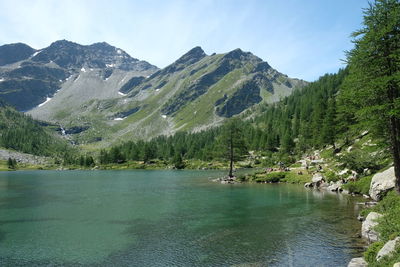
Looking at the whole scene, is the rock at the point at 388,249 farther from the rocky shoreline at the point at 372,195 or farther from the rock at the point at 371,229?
the rock at the point at 371,229

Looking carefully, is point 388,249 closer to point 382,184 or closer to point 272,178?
point 382,184

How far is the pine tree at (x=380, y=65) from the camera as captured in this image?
28094 mm

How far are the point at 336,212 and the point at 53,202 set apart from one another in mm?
46243

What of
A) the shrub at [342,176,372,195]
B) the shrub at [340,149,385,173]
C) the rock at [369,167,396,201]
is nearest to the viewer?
the rock at [369,167,396,201]

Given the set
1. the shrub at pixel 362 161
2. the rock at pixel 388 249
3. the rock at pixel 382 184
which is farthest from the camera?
the shrub at pixel 362 161

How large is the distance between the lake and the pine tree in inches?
428

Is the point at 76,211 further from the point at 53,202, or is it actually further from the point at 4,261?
the point at 4,261

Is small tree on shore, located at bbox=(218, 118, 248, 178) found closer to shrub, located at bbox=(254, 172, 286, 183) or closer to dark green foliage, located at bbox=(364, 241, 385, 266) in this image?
shrub, located at bbox=(254, 172, 286, 183)

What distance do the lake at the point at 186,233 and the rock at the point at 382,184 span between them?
126 inches

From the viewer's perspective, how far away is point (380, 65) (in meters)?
29.3

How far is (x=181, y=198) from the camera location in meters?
52.9

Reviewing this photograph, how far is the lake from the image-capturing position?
2192 centimetres

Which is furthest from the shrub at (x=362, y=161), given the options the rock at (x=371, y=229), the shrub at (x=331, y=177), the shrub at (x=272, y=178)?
the rock at (x=371, y=229)

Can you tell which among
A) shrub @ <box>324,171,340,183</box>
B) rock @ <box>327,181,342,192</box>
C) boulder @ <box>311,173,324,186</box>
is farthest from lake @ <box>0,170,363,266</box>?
boulder @ <box>311,173,324,186</box>
